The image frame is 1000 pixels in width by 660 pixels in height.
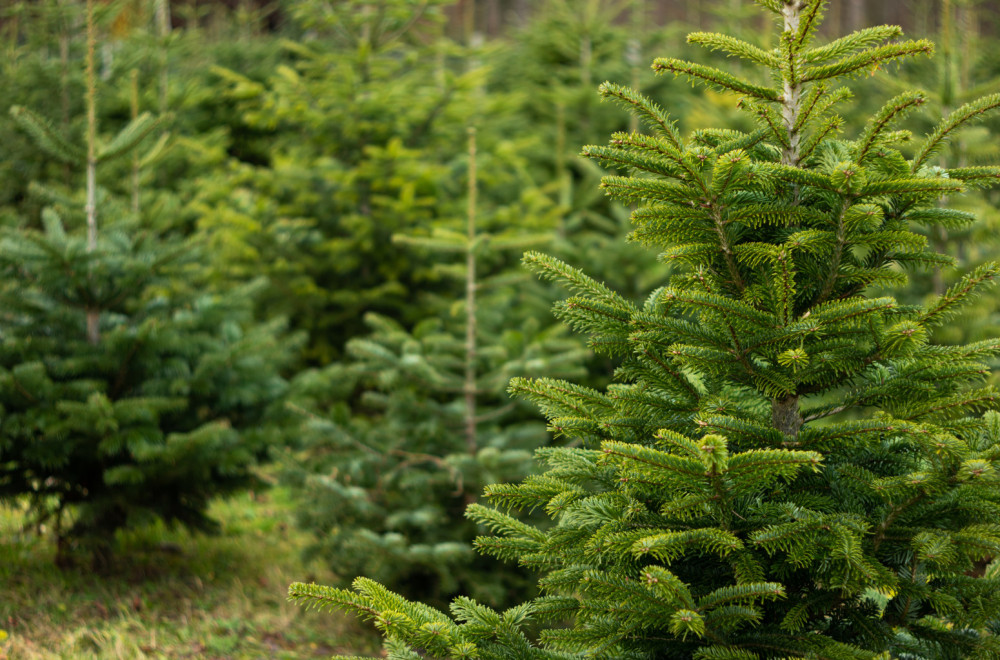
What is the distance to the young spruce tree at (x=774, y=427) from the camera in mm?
2123

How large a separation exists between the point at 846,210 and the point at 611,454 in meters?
1.03

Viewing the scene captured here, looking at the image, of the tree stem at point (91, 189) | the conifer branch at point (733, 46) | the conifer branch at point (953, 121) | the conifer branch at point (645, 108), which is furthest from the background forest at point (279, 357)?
the conifer branch at point (645, 108)

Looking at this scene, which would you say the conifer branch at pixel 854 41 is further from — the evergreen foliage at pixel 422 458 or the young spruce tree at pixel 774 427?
the evergreen foliage at pixel 422 458

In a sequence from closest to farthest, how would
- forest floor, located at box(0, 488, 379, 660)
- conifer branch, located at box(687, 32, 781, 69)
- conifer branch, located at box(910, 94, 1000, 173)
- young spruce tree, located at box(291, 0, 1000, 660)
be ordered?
1. young spruce tree, located at box(291, 0, 1000, 660)
2. conifer branch, located at box(910, 94, 1000, 173)
3. conifer branch, located at box(687, 32, 781, 69)
4. forest floor, located at box(0, 488, 379, 660)

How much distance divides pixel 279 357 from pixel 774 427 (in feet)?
12.6

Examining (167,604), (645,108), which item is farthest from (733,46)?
(167,604)

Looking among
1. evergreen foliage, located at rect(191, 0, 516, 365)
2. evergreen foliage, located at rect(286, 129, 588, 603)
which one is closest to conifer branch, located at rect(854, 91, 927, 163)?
evergreen foliage, located at rect(286, 129, 588, 603)

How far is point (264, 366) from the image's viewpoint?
17.4 ft

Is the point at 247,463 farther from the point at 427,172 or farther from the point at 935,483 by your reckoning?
the point at 935,483

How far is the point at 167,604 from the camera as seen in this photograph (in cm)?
497

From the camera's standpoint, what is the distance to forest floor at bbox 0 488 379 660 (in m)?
4.30

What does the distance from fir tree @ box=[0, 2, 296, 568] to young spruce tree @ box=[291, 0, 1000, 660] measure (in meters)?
2.92

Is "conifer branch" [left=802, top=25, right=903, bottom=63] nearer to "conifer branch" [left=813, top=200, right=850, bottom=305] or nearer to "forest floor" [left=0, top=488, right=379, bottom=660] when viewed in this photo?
"conifer branch" [left=813, top=200, right=850, bottom=305]

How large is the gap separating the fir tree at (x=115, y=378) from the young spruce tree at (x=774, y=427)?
115 inches
